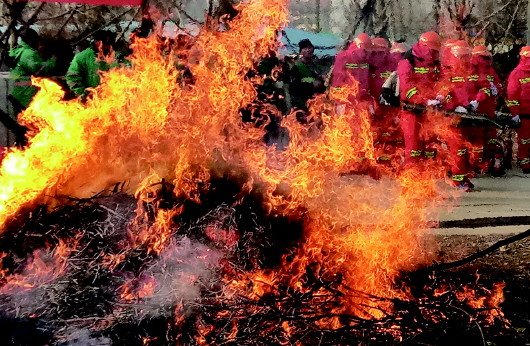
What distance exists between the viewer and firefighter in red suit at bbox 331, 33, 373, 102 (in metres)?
9.81

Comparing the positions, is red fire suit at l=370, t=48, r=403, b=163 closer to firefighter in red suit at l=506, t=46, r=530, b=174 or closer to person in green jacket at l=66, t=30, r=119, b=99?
firefighter in red suit at l=506, t=46, r=530, b=174

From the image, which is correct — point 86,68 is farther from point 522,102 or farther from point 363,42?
point 522,102

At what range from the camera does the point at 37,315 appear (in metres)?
4.05

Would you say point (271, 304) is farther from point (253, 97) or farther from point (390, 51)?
point (390, 51)

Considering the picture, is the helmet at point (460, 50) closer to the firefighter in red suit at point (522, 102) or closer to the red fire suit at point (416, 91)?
the red fire suit at point (416, 91)

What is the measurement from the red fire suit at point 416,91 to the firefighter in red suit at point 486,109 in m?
0.74

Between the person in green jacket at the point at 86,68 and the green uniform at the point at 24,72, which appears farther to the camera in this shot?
the green uniform at the point at 24,72

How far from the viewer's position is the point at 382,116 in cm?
1005

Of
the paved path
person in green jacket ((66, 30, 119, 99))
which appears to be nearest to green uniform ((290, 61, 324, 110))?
the paved path

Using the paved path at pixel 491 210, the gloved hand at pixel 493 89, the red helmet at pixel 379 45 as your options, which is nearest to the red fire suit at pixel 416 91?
the gloved hand at pixel 493 89

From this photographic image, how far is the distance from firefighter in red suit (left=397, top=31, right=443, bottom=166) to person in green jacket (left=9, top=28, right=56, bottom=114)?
5.65 m

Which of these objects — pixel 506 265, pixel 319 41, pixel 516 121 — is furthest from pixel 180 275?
pixel 319 41

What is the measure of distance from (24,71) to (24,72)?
0.05ft

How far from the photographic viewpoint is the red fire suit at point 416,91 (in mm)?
8781
